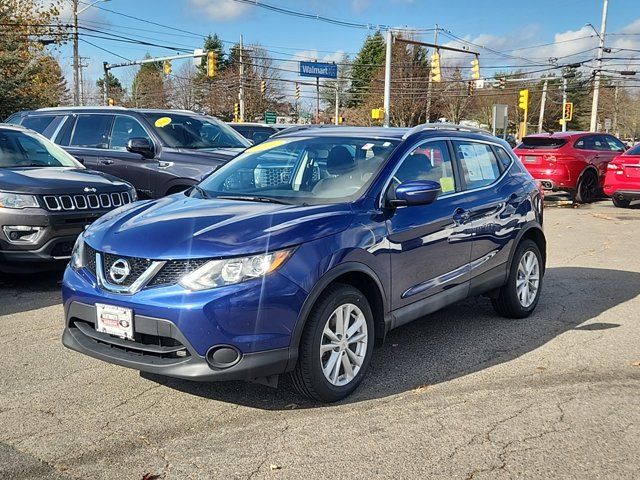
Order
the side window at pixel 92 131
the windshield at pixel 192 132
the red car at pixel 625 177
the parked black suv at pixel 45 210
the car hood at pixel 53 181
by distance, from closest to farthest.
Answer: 1. the parked black suv at pixel 45 210
2. the car hood at pixel 53 181
3. the windshield at pixel 192 132
4. the side window at pixel 92 131
5. the red car at pixel 625 177

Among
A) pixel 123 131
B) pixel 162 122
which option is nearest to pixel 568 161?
pixel 162 122

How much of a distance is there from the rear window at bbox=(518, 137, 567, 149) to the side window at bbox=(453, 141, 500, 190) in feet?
35.5

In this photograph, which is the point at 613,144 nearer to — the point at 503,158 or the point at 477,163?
the point at 503,158

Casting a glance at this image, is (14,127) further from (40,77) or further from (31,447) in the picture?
(40,77)

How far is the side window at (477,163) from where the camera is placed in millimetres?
5203

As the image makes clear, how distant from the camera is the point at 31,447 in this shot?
3.29m

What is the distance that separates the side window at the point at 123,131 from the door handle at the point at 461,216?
5867 millimetres

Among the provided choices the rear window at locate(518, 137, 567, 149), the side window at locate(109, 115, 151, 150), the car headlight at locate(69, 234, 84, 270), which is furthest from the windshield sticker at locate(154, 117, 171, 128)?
the rear window at locate(518, 137, 567, 149)

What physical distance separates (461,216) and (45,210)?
4111 millimetres

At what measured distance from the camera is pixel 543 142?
15.8 m

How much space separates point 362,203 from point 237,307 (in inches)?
47.1

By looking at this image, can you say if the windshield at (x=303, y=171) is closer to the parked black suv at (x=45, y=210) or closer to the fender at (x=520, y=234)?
the fender at (x=520, y=234)

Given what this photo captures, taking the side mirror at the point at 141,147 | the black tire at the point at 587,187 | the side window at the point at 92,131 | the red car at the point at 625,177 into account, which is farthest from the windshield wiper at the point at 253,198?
the black tire at the point at 587,187

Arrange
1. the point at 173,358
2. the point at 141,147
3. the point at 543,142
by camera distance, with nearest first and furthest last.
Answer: the point at 173,358, the point at 141,147, the point at 543,142
